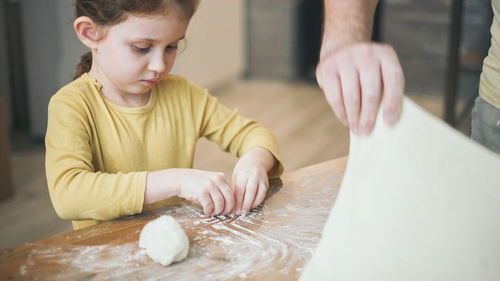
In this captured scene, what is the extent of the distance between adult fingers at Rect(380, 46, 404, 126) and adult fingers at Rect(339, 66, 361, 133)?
3 centimetres

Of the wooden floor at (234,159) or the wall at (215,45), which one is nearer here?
the wooden floor at (234,159)

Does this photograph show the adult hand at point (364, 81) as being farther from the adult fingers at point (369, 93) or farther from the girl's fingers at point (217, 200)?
the girl's fingers at point (217, 200)

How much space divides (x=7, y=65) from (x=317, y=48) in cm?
234

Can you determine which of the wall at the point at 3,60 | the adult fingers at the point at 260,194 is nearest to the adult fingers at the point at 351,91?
the adult fingers at the point at 260,194

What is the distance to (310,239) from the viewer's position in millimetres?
896

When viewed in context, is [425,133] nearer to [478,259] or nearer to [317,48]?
[478,259]

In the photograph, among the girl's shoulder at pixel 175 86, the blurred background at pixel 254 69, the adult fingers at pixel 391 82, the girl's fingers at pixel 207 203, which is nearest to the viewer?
the adult fingers at pixel 391 82

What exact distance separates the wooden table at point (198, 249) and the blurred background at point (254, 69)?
1342mm

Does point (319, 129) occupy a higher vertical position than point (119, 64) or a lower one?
lower

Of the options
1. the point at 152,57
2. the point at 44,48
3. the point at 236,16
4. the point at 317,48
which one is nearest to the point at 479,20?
the point at 317,48

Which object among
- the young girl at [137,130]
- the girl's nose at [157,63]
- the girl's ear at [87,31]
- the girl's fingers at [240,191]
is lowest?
the girl's fingers at [240,191]

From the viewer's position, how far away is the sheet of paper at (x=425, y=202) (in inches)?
27.7

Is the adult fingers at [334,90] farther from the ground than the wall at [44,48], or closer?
farther from the ground

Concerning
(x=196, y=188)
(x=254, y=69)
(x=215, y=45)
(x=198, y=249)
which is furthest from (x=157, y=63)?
(x=254, y=69)
